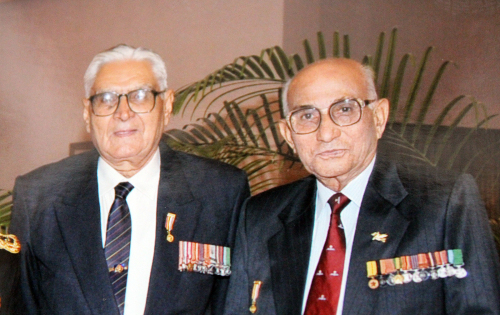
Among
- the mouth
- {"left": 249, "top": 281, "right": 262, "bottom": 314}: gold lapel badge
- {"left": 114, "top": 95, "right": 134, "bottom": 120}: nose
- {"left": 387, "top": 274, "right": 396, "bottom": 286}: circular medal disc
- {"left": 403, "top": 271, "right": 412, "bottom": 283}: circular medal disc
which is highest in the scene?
{"left": 114, "top": 95, "right": 134, "bottom": 120}: nose

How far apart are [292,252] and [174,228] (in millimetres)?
402

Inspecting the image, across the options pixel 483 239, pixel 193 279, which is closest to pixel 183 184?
pixel 193 279

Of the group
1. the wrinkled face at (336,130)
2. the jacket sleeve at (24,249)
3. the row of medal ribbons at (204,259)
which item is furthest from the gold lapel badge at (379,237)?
the jacket sleeve at (24,249)

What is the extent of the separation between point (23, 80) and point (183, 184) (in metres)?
1.02

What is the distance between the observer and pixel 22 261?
2.00 metres

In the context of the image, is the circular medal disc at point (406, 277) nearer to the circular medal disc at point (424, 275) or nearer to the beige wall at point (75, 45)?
the circular medal disc at point (424, 275)

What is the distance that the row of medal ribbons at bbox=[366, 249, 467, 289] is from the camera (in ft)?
5.41

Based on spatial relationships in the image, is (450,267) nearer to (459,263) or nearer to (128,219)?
(459,263)

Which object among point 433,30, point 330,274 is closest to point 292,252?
point 330,274

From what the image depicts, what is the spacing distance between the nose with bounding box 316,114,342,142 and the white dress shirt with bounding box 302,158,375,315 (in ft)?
0.55

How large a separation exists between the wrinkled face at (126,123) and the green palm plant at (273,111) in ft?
1.21

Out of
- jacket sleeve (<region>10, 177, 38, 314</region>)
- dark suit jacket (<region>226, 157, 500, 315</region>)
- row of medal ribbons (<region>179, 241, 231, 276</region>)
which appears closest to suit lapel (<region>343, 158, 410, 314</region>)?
dark suit jacket (<region>226, 157, 500, 315</region>)

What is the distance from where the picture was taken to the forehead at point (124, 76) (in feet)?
6.56

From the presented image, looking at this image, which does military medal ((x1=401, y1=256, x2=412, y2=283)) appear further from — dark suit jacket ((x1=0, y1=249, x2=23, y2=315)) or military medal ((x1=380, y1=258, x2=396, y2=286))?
dark suit jacket ((x1=0, y1=249, x2=23, y2=315))
